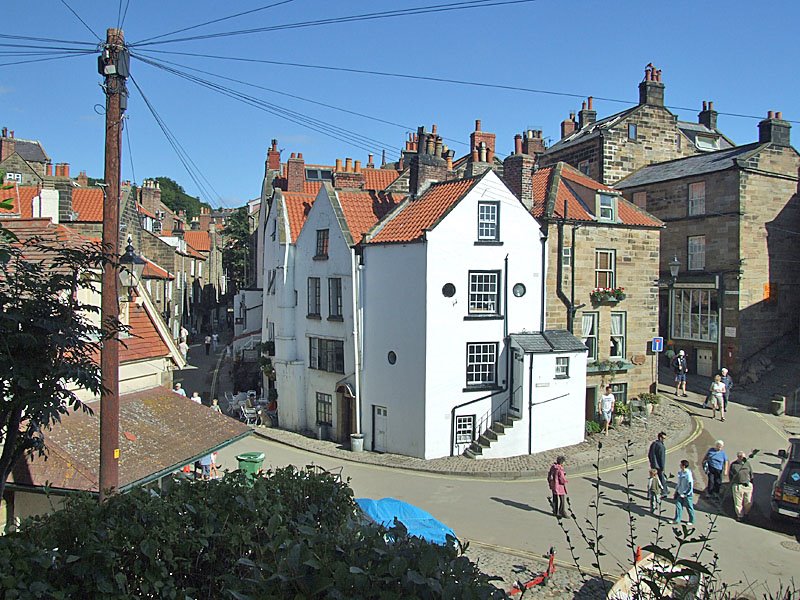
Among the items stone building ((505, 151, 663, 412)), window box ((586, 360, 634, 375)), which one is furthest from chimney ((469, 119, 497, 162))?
window box ((586, 360, 634, 375))

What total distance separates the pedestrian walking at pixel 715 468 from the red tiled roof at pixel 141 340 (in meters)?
15.6

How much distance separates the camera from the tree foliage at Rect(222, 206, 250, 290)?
6662cm

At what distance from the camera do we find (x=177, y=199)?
13475 cm

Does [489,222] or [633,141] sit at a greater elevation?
[633,141]

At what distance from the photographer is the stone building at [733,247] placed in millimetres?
32594

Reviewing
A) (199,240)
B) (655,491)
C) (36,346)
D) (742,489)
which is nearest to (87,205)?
(655,491)

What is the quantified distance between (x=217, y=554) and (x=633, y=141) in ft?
127

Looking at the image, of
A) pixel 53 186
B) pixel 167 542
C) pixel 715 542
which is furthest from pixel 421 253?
pixel 167 542

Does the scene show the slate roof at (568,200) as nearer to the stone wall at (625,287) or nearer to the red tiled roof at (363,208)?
the stone wall at (625,287)

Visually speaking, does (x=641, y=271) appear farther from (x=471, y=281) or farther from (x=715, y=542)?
(x=715, y=542)

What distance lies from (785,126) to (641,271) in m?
14.4

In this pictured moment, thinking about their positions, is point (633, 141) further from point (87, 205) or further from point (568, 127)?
point (87, 205)

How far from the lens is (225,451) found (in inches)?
956

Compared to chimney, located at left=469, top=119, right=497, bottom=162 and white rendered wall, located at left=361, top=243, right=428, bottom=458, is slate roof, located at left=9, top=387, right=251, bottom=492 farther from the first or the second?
chimney, located at left=469, top=119, right=497, bottom=162
